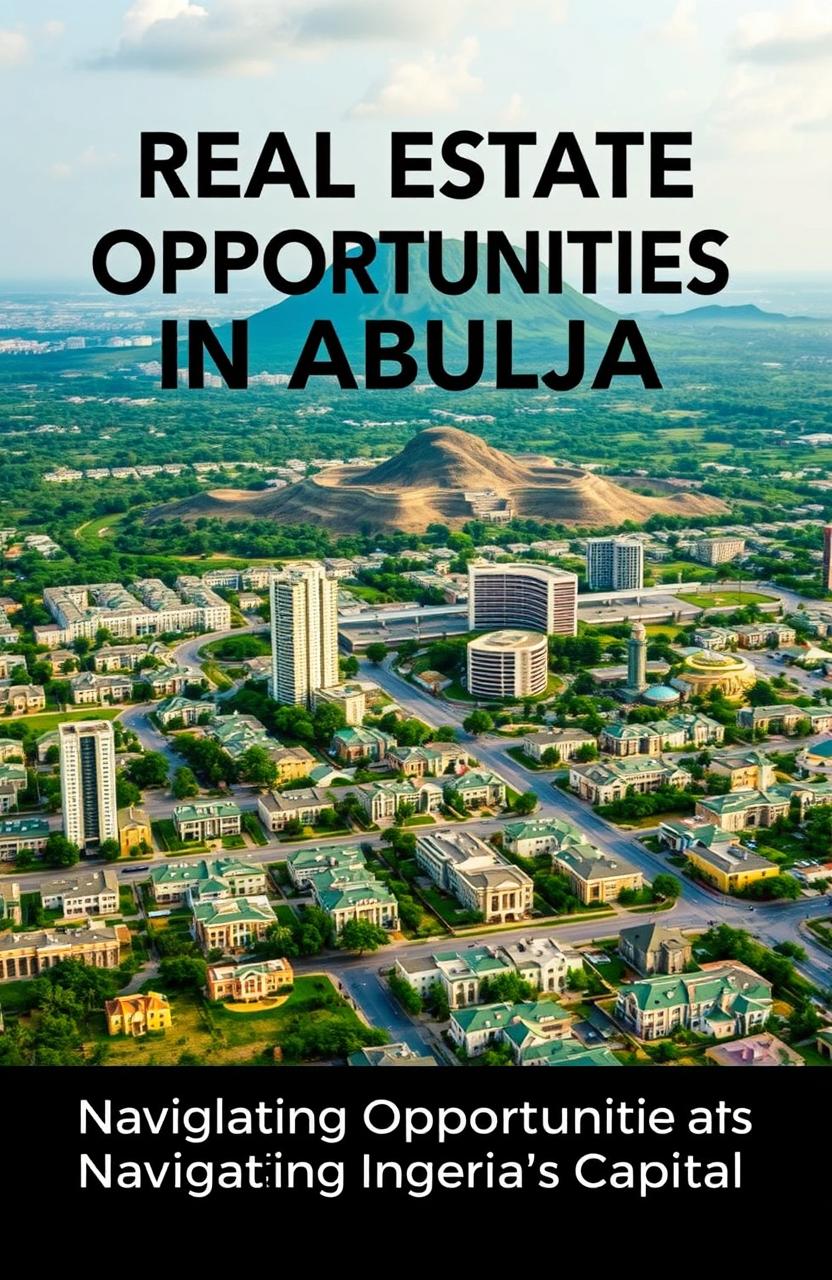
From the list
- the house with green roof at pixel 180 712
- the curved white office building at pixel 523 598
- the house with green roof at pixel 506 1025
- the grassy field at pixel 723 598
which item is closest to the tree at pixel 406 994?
the house with green roof at pixel 506 1025

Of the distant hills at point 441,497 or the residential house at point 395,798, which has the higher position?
the distant hills at point 441,497

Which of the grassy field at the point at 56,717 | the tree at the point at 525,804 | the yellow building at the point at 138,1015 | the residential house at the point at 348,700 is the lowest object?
the yellow building at the point at 138,1015

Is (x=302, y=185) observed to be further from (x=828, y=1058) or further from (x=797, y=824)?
(x=797, y=824)

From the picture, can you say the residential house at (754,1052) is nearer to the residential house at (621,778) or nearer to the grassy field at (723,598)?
the residential house at (621,778)

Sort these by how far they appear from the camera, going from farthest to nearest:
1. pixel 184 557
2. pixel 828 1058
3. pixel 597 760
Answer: pixel 184 557
pixel 597 760
pixel 828 1058

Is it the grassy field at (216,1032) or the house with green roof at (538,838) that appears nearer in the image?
the grassy field at (216,1032)
